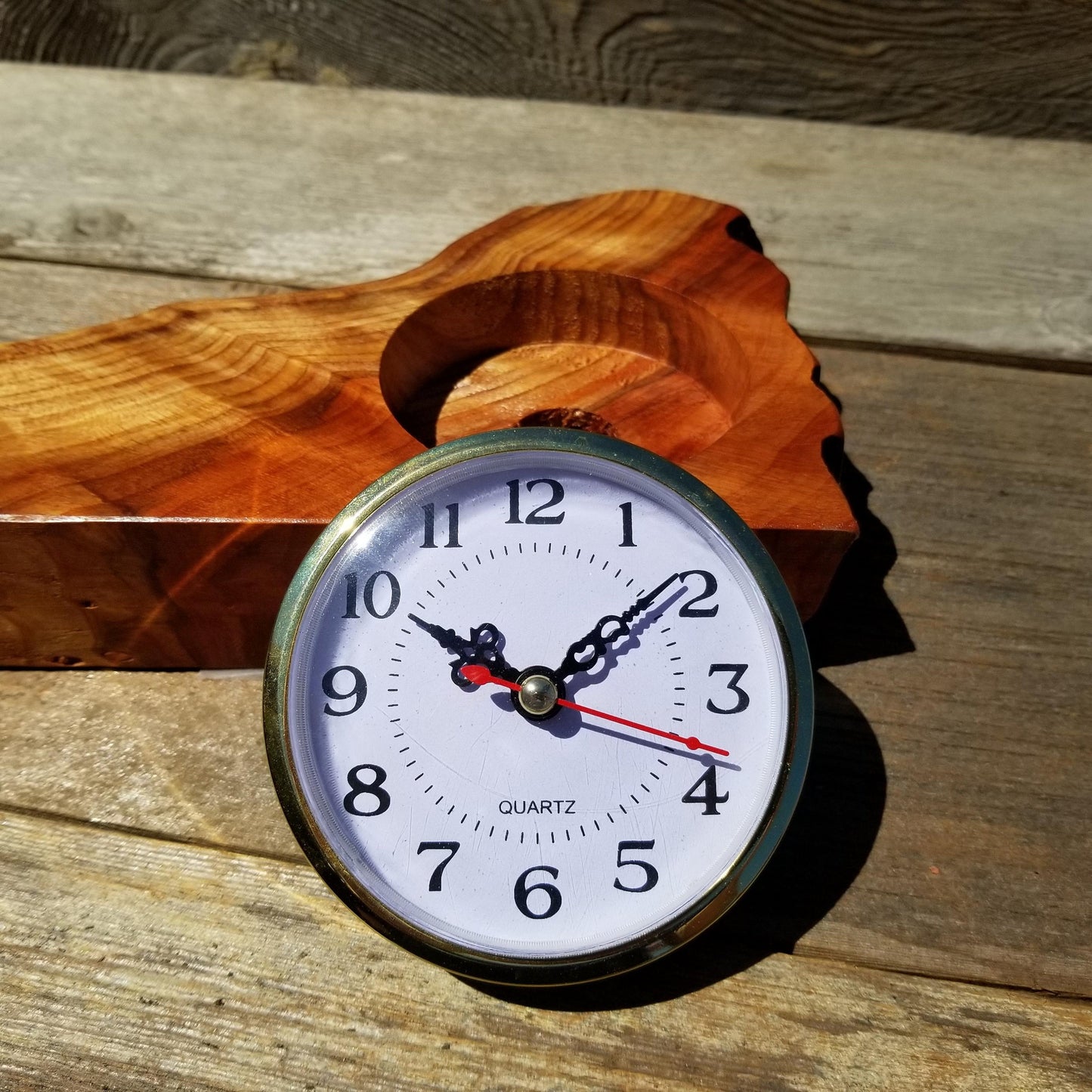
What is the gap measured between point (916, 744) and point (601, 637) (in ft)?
1.27

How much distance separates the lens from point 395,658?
93 cm

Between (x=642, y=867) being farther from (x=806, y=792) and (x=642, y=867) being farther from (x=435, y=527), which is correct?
(x=435, y=527)

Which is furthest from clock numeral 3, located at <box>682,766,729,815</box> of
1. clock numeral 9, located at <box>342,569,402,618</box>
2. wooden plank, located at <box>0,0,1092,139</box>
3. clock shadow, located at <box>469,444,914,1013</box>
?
wooden plank, located at <box>0,0,1092,139</box>

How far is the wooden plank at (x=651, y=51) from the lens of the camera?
1.70m

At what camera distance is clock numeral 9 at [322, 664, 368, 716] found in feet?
3.03

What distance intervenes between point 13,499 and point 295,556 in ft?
0.87

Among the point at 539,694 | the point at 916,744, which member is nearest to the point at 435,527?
the point at 539,694

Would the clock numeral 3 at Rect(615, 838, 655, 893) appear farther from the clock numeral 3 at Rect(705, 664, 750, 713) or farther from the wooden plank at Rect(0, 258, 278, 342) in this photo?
the wooden plank at Rect(0, 258, 278, 342)

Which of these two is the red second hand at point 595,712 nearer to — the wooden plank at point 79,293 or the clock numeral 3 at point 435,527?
the clock numeral 3 at point 435,527

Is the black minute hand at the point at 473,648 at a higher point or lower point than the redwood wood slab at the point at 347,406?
lower

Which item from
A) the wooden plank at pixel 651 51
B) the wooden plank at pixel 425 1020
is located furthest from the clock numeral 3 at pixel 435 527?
the wooden plank at pixel 651 51

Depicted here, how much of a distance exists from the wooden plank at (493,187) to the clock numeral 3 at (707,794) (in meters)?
0.77

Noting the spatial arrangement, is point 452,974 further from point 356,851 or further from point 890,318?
point 890,318

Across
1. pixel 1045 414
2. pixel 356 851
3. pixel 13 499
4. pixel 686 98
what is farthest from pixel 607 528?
pixel 686 98
